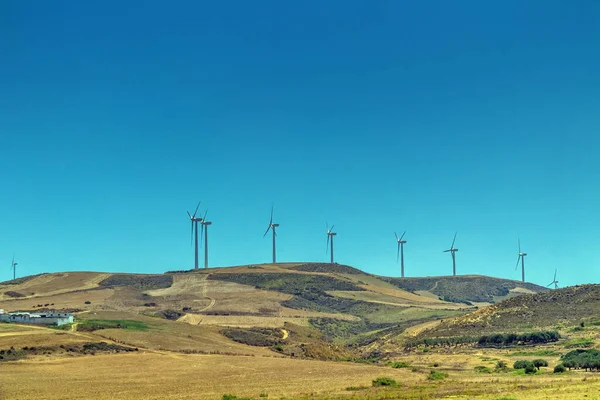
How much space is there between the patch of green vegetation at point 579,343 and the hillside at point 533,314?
14.0 m

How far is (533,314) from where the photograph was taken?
385ft

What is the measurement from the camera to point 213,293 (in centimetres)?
18525

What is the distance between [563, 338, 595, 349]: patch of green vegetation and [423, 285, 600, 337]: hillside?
46.0ft

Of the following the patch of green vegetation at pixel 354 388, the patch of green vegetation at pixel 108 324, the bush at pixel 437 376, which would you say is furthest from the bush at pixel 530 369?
the patch of green vegetation at pixel 108 324

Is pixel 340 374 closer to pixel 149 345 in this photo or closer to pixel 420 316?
pixel 149 345

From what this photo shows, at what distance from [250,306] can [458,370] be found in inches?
3734

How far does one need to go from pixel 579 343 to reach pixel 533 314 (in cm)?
2862

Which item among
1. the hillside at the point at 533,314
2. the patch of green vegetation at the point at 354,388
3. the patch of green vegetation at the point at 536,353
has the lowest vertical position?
the patch of green vegetation at the point at 354,388

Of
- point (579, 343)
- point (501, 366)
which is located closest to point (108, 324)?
point (501, 366)

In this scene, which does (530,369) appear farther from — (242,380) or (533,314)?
(533,314)

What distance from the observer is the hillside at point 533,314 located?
110 metres

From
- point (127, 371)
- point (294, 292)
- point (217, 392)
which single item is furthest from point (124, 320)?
point (294, 292)

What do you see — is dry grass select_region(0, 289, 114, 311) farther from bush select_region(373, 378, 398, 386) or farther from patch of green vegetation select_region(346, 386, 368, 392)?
patch of green vegetation select_region(346, 386, 368, 392)

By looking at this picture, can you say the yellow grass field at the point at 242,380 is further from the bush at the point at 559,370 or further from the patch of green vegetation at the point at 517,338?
the patch of green vegetation at the point at 517,338
